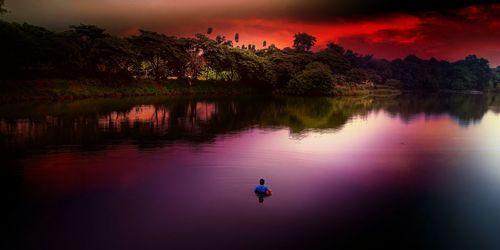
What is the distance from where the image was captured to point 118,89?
201 feet

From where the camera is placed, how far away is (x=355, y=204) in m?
15.1

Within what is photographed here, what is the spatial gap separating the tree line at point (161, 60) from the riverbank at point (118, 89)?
1709mm

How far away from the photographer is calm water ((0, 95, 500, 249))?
12.2 meters

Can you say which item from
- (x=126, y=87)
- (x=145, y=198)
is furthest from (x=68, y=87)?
(x=145, y=198)

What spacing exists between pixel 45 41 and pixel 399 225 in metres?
50.0

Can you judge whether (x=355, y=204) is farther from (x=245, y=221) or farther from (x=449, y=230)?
(x=245, y=221)

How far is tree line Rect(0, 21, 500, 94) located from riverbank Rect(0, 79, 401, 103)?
67.3 inches

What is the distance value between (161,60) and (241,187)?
60.2 metres

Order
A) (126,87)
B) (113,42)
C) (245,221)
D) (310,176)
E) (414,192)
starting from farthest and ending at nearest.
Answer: (126,87) → (113,42) → (310,176) → (414,192) → (245,221)

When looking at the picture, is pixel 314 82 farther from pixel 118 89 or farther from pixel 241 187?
pixel 241 187

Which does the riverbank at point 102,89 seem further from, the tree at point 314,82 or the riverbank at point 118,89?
the tree at point 314,82

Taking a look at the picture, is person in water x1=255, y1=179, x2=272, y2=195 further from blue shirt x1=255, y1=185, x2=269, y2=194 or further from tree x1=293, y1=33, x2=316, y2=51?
tree x1=293, y1=33, x2=316, y2=51

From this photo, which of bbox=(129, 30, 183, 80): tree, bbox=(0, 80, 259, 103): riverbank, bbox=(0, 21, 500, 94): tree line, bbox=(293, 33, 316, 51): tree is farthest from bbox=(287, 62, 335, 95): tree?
bbox=(293, 33, 316, 51): tree

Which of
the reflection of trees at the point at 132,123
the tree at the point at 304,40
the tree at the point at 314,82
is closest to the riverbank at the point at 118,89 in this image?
the tree at the point at 314,82
